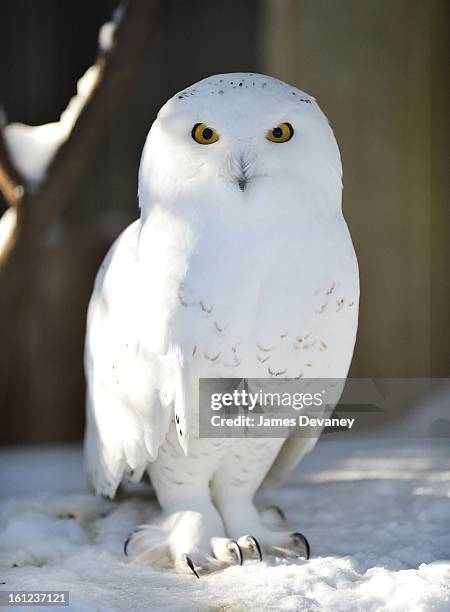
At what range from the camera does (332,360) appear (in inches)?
59.9

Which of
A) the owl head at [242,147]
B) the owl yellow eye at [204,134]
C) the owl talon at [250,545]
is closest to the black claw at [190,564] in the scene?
the owl talon at [250,545]

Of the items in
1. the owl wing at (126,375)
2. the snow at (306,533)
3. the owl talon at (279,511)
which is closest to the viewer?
the snow at (306,533)

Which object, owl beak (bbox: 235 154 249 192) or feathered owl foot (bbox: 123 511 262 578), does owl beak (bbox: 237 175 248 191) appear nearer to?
owl beak (bbox: 235 154 249 192)

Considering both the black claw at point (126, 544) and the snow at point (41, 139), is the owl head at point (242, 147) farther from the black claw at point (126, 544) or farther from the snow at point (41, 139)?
the black claw at point (126, 544)

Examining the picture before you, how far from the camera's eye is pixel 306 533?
172 cm

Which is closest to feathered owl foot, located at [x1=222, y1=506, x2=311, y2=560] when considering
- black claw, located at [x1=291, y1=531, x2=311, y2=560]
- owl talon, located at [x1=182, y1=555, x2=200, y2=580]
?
black claw, located at [x1=291, y1=531, x2=311, y2=560]

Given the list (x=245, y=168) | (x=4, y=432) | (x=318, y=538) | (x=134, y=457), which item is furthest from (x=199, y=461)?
(x=4, y=432)

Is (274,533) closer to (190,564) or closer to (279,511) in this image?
(279,511)

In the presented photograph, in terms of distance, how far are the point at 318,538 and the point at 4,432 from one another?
154 cm

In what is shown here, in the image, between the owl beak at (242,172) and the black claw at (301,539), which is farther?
the black claw at (301,539)

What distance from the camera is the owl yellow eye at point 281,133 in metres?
1.41

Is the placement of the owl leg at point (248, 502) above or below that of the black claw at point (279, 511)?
above

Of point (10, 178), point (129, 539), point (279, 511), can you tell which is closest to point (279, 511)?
point (279, 511)

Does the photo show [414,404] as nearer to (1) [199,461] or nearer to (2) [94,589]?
(1) [199,461]
